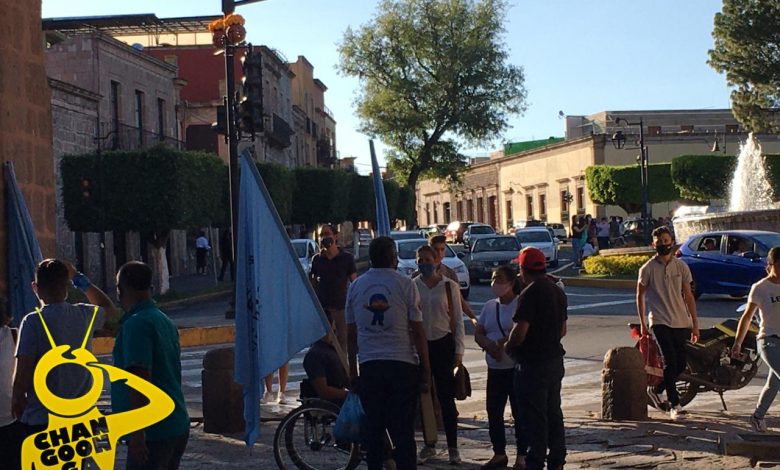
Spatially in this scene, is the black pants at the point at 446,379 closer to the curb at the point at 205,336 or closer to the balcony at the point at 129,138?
the curb at the point at 205,336

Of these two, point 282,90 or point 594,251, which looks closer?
point 594,251

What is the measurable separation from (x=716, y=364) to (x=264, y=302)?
4.74 m

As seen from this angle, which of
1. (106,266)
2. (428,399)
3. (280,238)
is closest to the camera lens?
(280,238)

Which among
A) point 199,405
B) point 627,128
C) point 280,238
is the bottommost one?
point 199,405

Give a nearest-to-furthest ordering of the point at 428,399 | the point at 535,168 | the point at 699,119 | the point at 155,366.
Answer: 1. the point at 155,366
2. the point at 428,399
3. the point at 535,168
4. the point at 699,119

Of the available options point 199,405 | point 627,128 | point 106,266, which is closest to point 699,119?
point 627,128

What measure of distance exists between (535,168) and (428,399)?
77.3 meters

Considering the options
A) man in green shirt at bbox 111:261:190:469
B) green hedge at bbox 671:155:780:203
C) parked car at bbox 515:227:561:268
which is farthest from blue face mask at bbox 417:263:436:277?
green hedge at bbox 671:155:780:203

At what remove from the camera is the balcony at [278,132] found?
64.7 meters

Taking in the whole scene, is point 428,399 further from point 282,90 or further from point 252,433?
point 282,90

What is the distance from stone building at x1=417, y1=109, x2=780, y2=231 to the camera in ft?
259

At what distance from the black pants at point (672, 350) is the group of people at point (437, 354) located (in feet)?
6.69

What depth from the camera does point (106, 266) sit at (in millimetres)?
40062

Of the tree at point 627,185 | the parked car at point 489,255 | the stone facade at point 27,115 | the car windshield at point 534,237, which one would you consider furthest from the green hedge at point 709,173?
the stone facade at point 27,115
